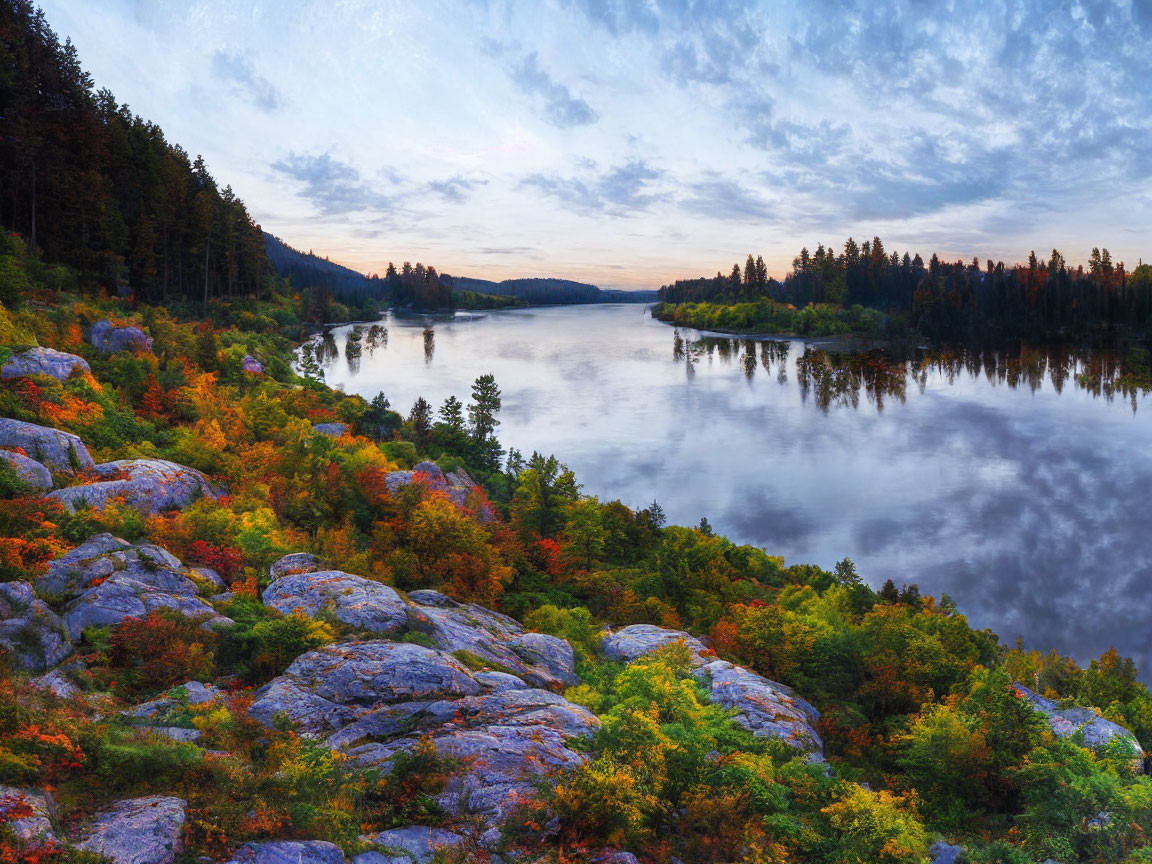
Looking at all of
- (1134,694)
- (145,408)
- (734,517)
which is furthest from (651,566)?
(145,408)

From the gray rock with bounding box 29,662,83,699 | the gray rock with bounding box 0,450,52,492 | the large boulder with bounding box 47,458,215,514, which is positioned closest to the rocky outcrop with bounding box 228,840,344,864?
the gray rock with bounding box 29,662,83,699

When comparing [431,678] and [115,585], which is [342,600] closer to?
[431,678]

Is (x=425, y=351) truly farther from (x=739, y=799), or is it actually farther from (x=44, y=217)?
(x=739, y=799)

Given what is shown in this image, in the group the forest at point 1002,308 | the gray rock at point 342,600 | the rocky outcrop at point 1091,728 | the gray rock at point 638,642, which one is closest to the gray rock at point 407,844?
the gray rock at point 342,600

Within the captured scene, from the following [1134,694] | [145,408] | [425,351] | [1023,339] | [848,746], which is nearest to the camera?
[848,746]

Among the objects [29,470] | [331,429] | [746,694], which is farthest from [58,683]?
[331,429]

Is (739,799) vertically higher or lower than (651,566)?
higher

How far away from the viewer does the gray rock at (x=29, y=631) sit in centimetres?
1284

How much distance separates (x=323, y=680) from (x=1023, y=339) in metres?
178

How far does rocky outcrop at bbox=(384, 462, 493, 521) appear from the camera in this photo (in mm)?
36031

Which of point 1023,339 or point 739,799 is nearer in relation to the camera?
point 739,799

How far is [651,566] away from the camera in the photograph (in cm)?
3997

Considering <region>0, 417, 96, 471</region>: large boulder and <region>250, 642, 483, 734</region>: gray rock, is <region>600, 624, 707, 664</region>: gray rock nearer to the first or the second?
<region>250, 642, 483, 734</region>: gray rock

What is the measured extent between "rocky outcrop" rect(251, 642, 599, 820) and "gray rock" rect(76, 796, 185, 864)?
12.1 feet
